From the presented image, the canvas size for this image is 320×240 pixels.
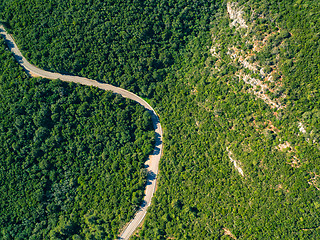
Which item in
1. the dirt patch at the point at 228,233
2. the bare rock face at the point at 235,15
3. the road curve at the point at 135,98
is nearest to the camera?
the dirt patch at the point at 228,233

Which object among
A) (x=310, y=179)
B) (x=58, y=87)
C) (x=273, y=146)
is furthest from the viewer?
(x=58, y=87)

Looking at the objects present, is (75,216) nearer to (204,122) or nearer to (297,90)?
(204,122)

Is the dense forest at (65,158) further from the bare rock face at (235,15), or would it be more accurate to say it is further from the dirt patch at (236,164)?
the bare rock face at (235,15)

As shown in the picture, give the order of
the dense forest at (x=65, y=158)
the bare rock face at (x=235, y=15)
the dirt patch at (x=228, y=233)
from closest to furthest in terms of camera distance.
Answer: the dirt patch at (x=228, y=233) → the dense forest at (x=65, y=158) → the bare rock face at (x=235, y=15)

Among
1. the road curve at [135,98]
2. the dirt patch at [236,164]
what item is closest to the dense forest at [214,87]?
the dirt patch at [236,164]

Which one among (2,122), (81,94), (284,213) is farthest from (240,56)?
(2,122)

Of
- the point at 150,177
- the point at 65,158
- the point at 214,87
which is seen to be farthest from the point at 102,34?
the point at 150,177

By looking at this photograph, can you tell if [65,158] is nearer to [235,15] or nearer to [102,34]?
[102,34]
